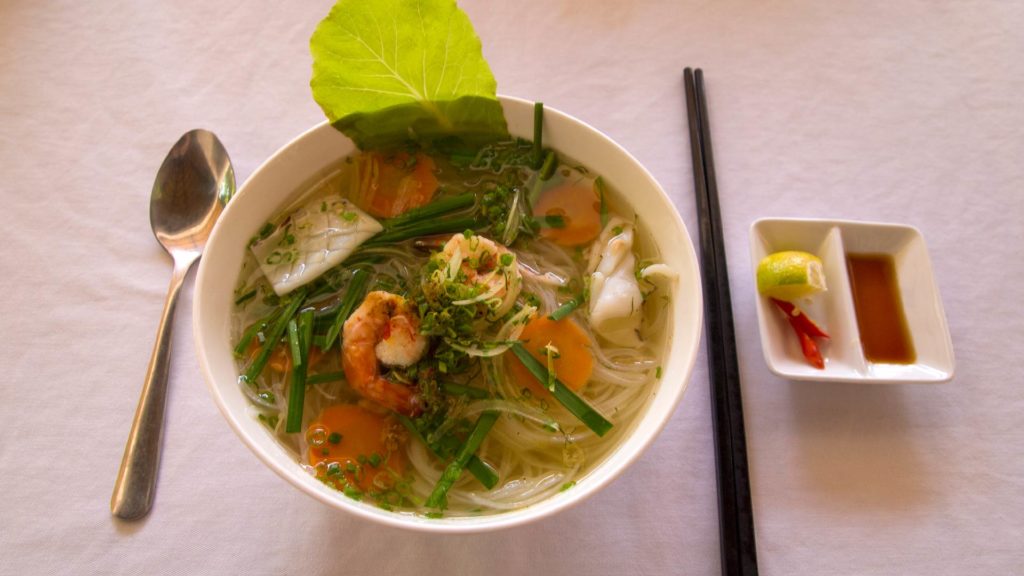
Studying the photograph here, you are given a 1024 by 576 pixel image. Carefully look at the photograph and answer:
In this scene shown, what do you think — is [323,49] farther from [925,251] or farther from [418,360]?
[925,251]

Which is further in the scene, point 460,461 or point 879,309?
point 879,309

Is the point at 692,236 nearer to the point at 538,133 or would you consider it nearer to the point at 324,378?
the point at 538,133

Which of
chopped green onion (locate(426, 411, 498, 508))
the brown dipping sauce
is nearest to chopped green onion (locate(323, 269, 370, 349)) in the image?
chopped green onion (locate(426, 411, 498, 508))

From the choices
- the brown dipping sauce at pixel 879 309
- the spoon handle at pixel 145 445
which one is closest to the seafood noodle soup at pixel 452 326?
the spoon handle at pixel 145 445

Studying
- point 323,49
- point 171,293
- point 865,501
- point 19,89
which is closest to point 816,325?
point 865,501

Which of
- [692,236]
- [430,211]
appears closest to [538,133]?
[430,211]

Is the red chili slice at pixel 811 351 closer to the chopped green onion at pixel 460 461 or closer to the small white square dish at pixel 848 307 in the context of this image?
the small white square dish at pixel 848 307
